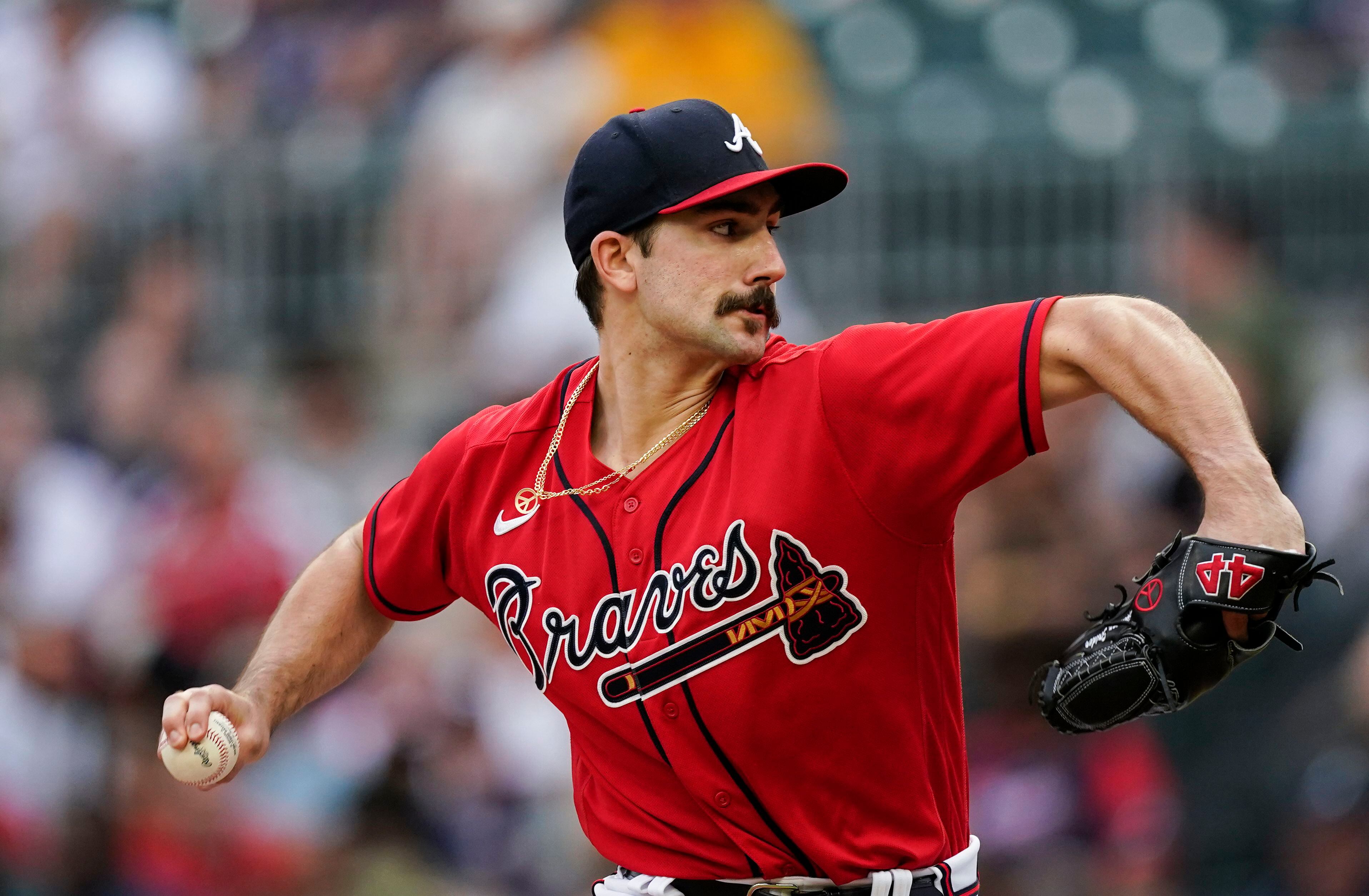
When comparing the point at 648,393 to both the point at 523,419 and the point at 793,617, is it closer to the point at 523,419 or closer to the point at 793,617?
the point at 523,419

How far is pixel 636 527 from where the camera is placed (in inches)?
148

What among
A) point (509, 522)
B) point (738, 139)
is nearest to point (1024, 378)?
point (738, 139)

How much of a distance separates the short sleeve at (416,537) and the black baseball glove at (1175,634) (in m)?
1.54

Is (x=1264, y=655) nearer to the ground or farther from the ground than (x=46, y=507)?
nearer to the ground

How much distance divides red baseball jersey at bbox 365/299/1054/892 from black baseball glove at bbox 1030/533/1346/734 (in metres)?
0.36

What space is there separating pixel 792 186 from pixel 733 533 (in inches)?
31.9

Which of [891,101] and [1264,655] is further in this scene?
[891,101]

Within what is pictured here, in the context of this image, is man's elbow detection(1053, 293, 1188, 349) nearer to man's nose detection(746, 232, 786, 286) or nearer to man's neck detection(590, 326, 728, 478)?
man's nose detection(746, 232, 786, 286)

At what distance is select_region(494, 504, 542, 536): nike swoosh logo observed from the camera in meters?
3.95

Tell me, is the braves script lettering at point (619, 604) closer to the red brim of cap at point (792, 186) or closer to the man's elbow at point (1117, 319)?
the red brim of cap at point (792, 186)

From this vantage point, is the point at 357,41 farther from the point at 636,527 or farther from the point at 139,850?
the point at 636,527

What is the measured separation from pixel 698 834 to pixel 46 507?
20.9 ft

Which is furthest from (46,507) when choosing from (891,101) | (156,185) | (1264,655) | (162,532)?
(1264,655)

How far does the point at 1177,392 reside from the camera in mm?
3041
